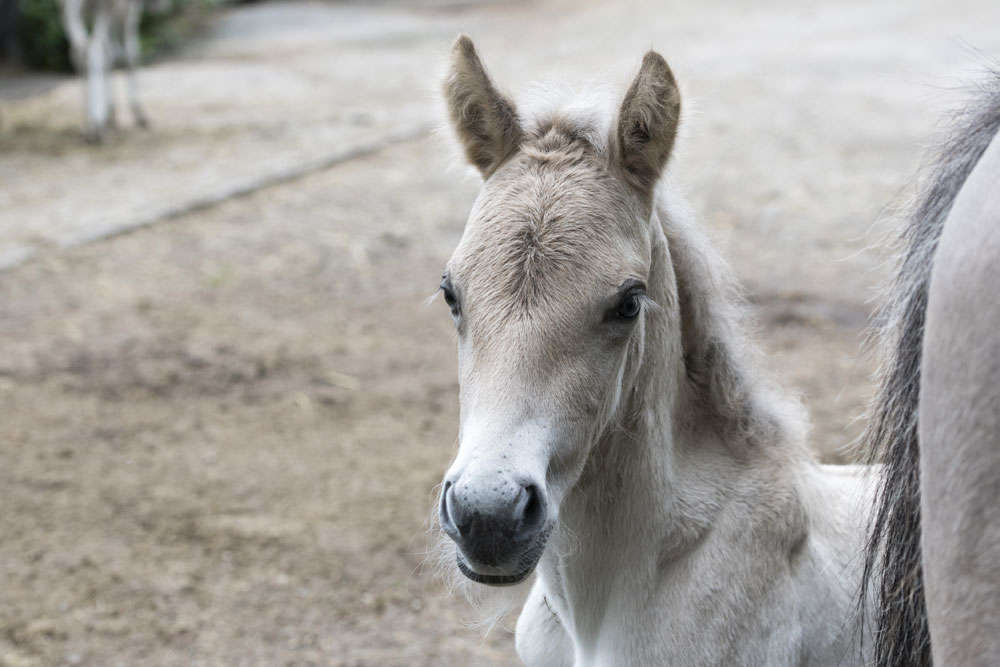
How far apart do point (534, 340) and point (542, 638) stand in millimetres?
1030

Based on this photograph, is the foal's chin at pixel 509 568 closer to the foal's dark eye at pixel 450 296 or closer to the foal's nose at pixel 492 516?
the foal's nose at pixel 492 516

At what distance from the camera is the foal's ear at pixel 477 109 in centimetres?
235

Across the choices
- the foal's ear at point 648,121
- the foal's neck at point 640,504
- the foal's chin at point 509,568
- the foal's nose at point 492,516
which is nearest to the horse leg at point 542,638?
the foal's neck at point 640,504

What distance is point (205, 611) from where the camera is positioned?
389cm

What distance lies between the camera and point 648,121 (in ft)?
7.38

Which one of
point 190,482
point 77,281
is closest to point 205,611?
point 190,482

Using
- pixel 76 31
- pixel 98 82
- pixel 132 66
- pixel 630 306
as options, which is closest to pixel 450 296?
pixel 630 306

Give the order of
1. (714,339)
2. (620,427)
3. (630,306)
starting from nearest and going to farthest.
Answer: (630,306) < (620,427) < (714,339)

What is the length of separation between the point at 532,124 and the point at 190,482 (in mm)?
2982

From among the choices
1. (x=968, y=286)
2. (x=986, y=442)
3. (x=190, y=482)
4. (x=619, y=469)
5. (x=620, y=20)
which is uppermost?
(x=968, y=286)

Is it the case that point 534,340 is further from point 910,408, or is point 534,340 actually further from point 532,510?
point 910,408

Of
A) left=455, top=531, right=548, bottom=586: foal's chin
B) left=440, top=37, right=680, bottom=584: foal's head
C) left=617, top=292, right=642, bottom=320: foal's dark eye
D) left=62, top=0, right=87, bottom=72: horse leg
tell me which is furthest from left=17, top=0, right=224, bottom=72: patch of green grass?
left=455, top=531, right=548, bottom=586: foal's chin

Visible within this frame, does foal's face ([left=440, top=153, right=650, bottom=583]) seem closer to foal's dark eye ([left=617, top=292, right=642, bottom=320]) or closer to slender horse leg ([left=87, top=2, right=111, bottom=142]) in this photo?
foal's dark eye ([left=617, top=292, right=642, bottom=320])

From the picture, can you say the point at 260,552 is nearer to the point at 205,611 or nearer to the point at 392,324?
the point at 205,611
